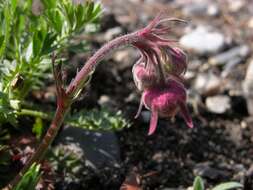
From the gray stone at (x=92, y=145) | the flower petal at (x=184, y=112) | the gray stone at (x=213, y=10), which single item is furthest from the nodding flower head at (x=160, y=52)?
the gray stone at (x=213, y=10)

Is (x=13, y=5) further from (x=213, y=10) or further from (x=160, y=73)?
(x=213, y=10)

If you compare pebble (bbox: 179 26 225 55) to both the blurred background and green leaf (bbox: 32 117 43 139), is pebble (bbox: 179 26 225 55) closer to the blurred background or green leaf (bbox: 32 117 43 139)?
the blurred background

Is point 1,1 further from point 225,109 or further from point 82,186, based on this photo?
point 225,109

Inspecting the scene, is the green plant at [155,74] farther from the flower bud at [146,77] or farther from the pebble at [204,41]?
the pebble at [204,41]

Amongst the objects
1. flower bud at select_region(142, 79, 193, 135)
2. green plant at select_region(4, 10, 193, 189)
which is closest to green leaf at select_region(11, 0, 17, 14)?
green plant at select_region(4, 10, 193, 189)

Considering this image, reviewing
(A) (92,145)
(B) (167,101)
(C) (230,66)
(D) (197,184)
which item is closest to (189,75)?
(C) (230,66)
